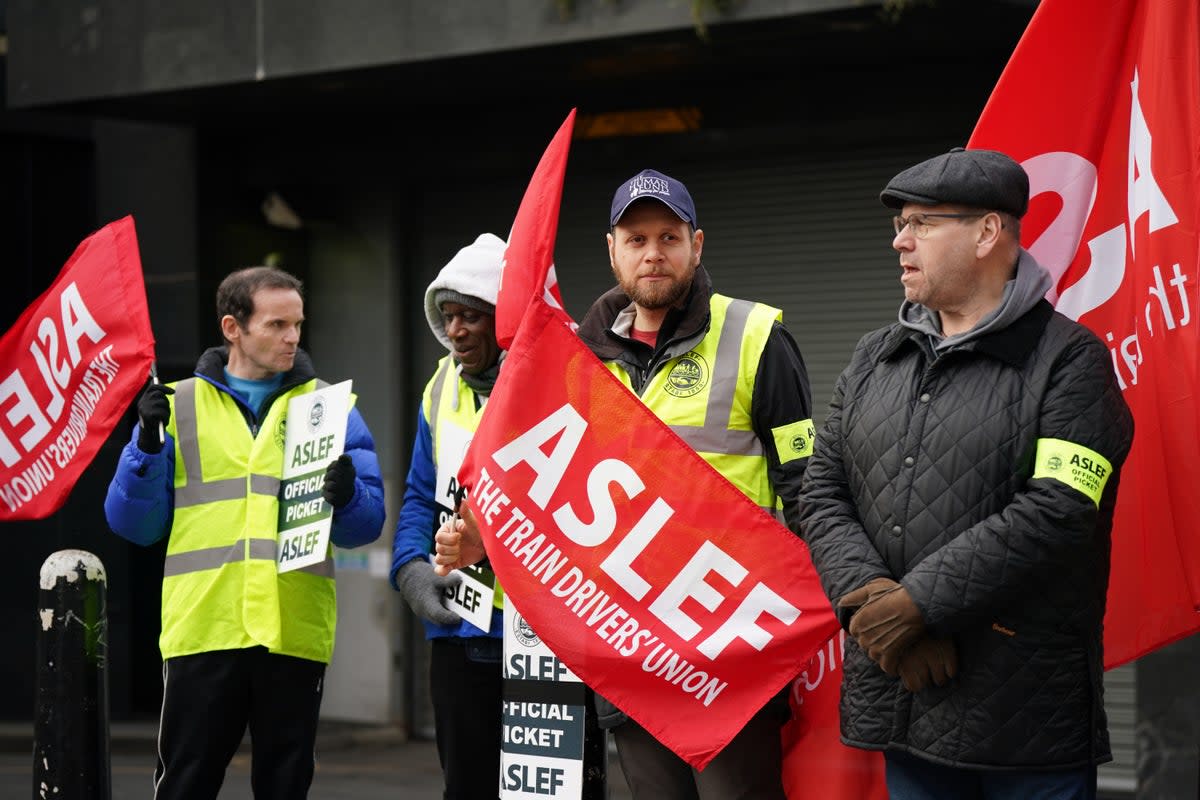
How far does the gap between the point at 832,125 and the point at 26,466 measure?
4502mm

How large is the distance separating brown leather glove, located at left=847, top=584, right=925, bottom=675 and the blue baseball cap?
48.7 inches

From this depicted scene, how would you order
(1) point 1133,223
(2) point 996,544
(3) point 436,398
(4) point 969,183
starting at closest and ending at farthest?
(2) point 996,544 < (4) point 969,183 < (1) point 1133,223 < (3) point 436,398

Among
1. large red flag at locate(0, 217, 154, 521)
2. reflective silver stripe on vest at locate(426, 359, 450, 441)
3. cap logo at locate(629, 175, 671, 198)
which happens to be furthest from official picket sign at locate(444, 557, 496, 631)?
large red flag at locate(0, 217, 154, 521)

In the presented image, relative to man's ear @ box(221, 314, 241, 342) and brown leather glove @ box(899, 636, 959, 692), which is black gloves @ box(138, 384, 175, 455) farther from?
brown leather glove @ box(899, 636, 959, 692)

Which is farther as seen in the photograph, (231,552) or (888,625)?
(231,552)

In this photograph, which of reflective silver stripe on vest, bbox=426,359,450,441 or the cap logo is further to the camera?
reflective silver stripe on vest, bbox=426,359,450,441

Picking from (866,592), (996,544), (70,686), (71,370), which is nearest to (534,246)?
(866,592)

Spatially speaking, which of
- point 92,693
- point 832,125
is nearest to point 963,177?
point 92,693

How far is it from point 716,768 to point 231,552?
1815mm

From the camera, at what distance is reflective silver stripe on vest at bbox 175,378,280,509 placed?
5.27m

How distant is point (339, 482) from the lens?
16.6 feet

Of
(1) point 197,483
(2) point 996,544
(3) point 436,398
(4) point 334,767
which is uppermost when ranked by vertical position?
(3) point 436,398

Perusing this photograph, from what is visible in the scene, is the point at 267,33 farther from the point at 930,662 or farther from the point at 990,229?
the point at 930,662

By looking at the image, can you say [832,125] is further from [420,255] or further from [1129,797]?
[1129,797]
